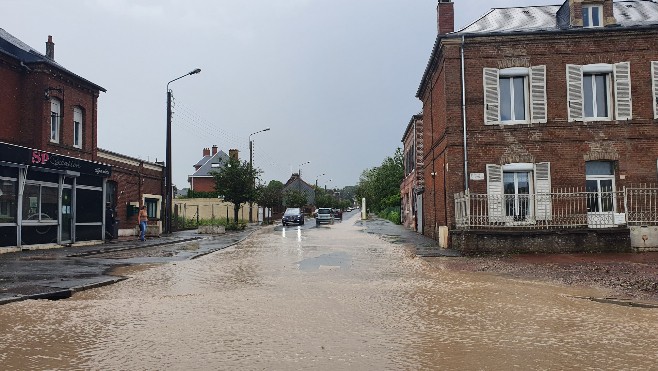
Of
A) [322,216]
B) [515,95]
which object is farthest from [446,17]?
[322,216]

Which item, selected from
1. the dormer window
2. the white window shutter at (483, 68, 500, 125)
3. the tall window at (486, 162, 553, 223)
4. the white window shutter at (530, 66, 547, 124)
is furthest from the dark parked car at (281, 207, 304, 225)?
the dormer window

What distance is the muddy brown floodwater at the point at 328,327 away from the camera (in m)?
5.36

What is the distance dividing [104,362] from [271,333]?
1977 millimetres

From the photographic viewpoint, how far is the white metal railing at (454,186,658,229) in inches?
757

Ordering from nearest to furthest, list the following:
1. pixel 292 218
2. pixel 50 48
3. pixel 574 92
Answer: pixel 574 92 < pixel 50 48 < pixel 292 218

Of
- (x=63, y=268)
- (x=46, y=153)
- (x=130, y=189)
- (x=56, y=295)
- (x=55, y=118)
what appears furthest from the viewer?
(x=130, y=189)

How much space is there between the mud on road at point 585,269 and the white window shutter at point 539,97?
6049mm

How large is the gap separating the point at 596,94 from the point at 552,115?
203 centimetres

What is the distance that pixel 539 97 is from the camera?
793 inches

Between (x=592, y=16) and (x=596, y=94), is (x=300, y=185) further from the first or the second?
(x=596, y=94)

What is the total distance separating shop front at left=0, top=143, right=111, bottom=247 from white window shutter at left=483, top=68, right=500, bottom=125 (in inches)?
648

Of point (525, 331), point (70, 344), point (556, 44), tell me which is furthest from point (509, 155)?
point (70, 344)

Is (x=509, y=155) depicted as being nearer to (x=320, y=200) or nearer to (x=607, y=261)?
(x=607, y=261)

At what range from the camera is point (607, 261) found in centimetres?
1473
